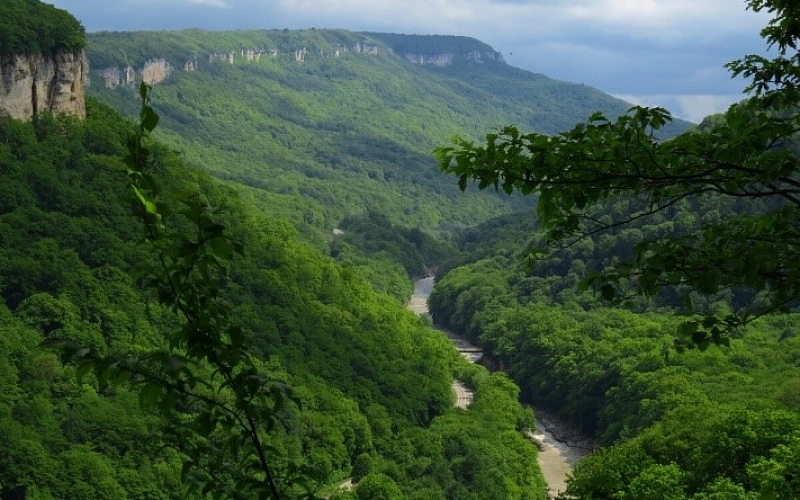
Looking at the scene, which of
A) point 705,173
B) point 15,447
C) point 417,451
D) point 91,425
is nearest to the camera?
point 705,173

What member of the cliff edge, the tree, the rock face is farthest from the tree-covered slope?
the tree

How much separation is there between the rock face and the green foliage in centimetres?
50

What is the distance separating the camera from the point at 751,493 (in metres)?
23.8

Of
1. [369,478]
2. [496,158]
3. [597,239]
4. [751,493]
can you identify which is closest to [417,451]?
[369,478]

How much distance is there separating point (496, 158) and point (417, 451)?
161 feet

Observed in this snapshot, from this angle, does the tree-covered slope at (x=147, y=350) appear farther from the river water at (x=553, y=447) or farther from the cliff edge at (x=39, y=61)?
the river water at (x=553, y=447)

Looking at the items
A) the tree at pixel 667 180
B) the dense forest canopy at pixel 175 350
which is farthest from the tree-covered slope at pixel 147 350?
the tree at pixel 667 180

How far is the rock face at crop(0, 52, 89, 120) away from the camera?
57750mm

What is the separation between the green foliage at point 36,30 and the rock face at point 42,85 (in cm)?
50

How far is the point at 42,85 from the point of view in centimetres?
6088

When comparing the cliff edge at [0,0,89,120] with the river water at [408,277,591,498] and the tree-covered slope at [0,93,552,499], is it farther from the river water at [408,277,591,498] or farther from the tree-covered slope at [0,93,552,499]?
the river water at [408,277,591,498]

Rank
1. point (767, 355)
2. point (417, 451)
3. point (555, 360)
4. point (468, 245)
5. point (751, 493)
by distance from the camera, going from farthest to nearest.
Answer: point (468, 245) → point (555, 360) → point (767, 355) → point (417, 451) → point (751, 493)

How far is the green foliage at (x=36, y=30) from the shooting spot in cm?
5812

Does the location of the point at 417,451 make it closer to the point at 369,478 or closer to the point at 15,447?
the point at 369,478
